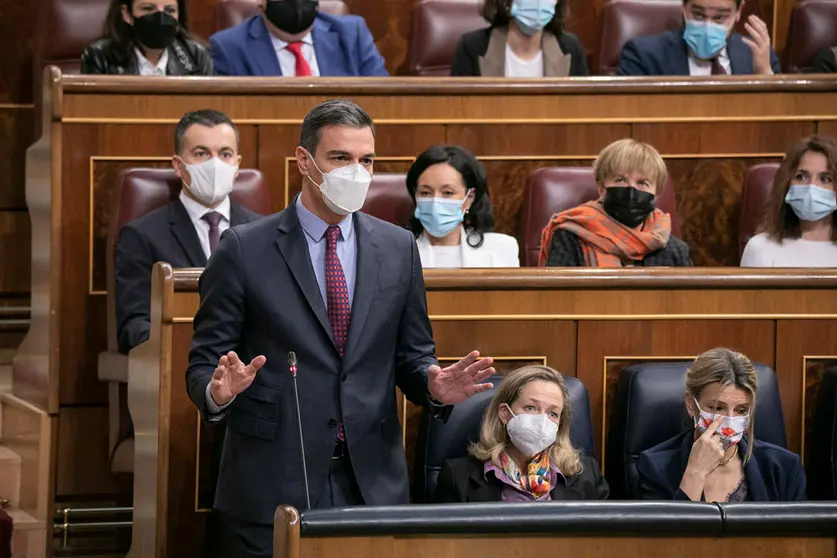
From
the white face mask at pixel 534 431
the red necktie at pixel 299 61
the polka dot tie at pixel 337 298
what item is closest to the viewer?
the polka dot tie at pixel 337 298

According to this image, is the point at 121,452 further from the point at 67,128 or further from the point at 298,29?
the point at 298,29

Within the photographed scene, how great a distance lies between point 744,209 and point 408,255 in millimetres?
835

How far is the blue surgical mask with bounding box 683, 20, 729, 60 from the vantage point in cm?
205

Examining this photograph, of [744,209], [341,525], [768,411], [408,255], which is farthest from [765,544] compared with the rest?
[744,209]

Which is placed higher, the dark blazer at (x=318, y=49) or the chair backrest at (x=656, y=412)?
the dark blazer at (x=318, y=49)

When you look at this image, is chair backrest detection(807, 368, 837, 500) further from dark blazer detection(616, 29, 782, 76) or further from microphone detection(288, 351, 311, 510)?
dark blazer detection(616, 29, 782, 76)

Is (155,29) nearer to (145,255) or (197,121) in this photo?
(197,121)

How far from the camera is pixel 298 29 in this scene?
2008mm

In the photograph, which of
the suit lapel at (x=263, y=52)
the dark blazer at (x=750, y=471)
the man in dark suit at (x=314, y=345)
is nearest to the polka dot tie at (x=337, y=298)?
the man in dark suit at (x=314, y=345)

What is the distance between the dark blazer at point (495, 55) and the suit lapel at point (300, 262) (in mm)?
940

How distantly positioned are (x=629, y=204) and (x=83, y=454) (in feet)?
2.31

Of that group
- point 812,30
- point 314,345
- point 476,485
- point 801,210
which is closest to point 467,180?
point 801,210

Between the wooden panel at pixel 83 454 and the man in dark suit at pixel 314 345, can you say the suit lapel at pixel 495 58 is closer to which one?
the wooden panel at pixel 83 454

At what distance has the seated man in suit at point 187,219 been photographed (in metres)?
1.59
